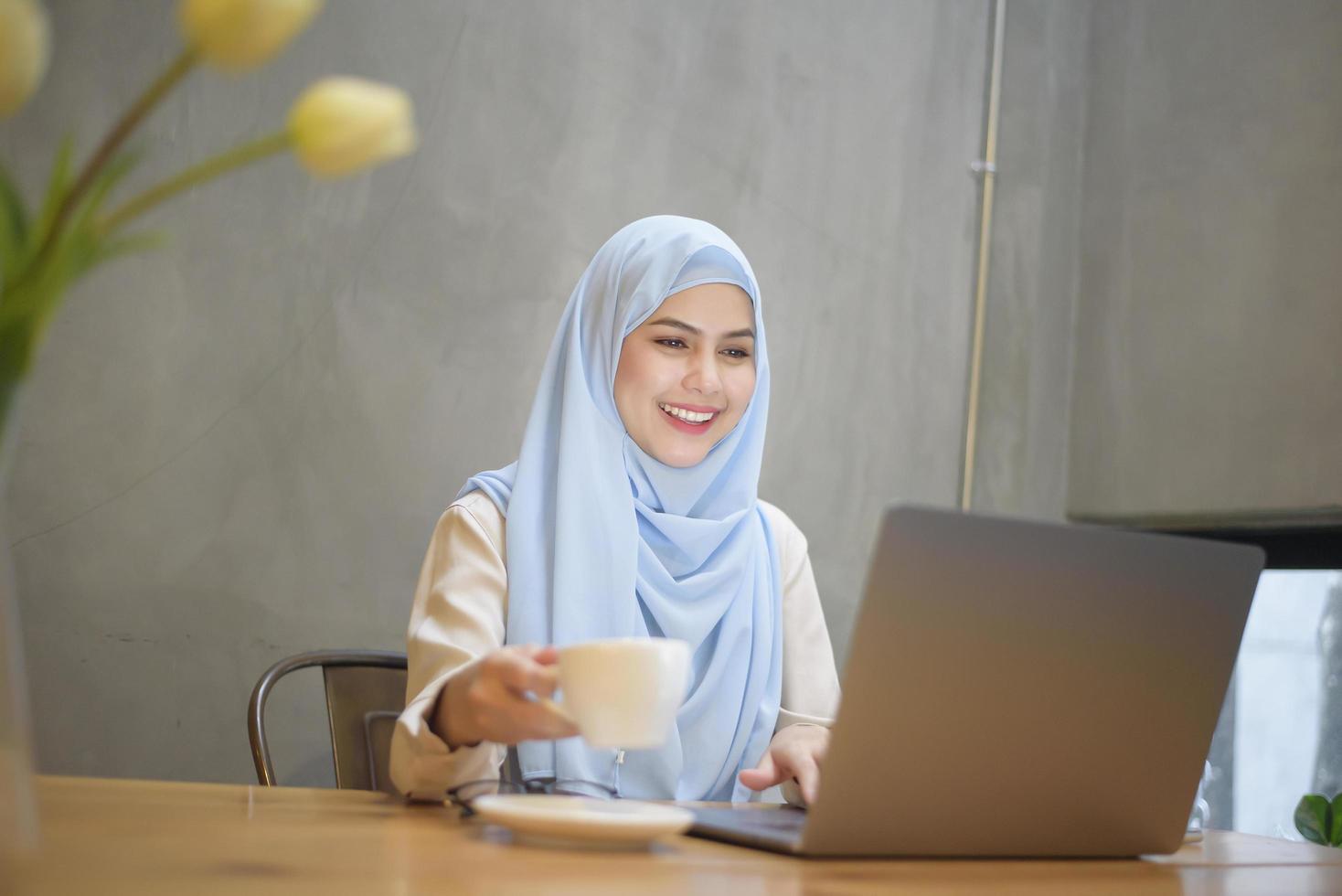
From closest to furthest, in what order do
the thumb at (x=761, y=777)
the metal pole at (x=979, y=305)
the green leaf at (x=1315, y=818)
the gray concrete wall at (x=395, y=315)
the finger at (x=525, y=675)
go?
the finger at (x=525, y=675) → the thumb at (x=761, y=777) → the gray concrete wall at (x=395, y=315) → the green leaf at (x=1315, y=818) → the metal pole at (x=979, y=305)

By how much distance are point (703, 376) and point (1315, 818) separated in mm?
1541

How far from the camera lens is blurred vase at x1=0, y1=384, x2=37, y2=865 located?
0.52 m

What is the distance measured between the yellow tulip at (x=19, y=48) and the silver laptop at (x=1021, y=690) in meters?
0.50

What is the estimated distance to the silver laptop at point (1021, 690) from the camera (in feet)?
2.63

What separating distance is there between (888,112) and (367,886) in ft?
8.58

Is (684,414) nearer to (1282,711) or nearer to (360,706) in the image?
(360,706)

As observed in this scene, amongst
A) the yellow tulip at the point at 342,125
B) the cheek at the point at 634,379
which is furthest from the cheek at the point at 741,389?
the yellow tulip at the point at 342,125

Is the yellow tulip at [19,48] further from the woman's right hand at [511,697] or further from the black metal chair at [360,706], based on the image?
the black metal chair at [360,706]

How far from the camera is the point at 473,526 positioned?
1.64 m

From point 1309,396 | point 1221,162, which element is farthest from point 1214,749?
point 1221,162

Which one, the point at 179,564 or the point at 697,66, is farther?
the point at 697,66

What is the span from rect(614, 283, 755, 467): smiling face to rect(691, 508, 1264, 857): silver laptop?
0.90 m

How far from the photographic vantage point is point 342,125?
0.49 m

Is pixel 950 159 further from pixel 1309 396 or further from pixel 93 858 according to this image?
pixel 93 858
